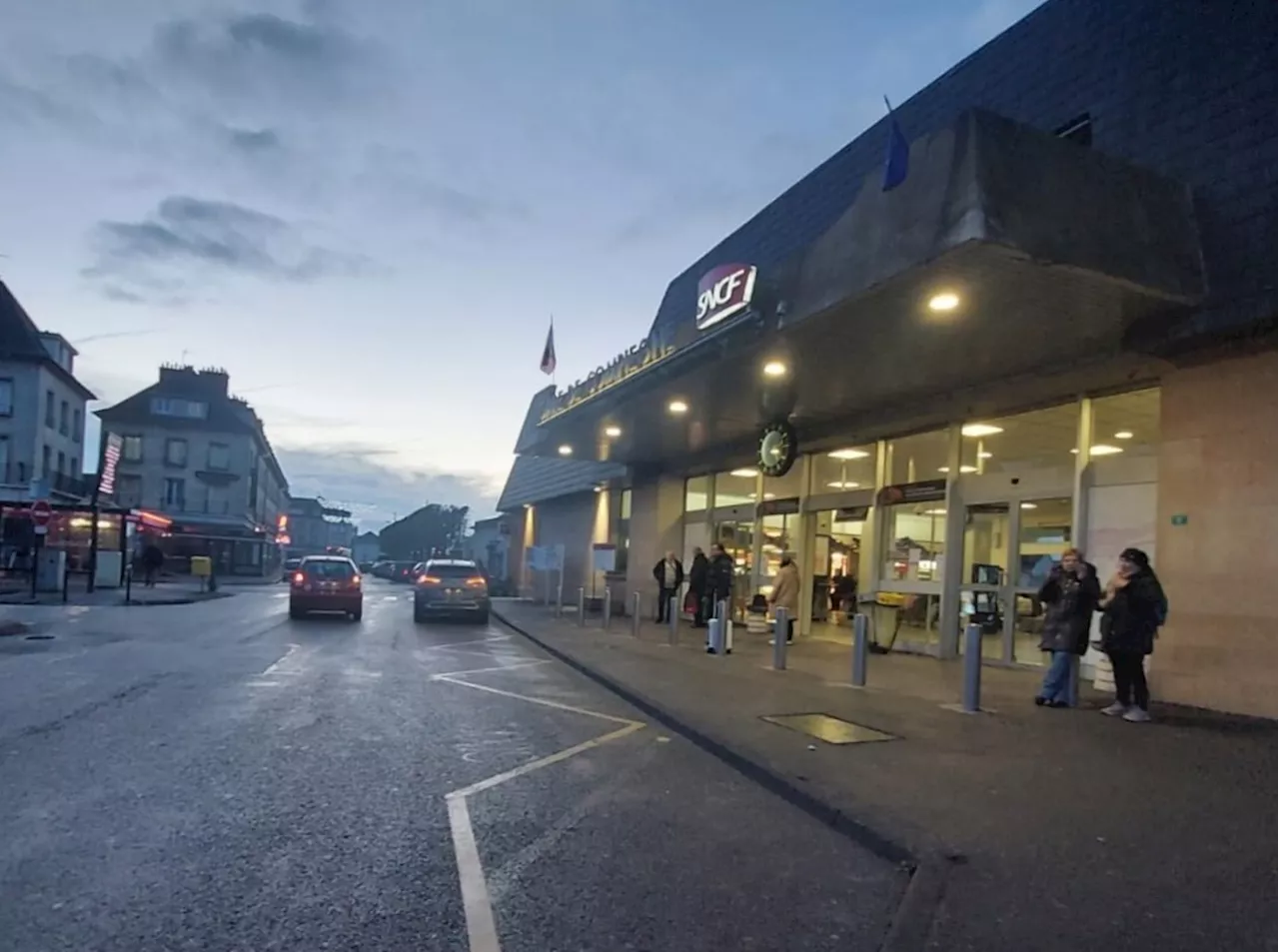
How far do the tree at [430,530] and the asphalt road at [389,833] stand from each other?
338 ft

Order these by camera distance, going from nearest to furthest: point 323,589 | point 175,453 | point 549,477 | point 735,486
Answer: point 323,589 → point 735,486 → point 549,477 → point 175,453

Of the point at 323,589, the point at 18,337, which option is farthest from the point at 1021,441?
the point at 18,337

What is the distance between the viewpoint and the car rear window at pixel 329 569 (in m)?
23.1

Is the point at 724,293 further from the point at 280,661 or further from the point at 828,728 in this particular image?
the point at 280,661

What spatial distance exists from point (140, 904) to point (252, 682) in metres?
7.64

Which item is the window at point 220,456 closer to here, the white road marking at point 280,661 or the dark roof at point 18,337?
the dark roof at point 18,337

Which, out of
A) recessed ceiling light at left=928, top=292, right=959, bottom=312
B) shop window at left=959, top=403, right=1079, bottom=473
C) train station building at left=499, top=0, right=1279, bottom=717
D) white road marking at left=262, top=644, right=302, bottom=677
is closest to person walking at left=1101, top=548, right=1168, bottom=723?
train station building at left=499, top=0, right=1279, bottom=717

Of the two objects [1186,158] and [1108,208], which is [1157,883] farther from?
[1186,158]

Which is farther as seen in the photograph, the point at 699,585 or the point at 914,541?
the point at 699,585

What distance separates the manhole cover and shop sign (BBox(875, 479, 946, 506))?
7.10 meters

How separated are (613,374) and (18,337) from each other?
43393 mm

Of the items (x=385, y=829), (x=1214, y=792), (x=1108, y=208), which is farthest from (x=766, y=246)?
(x=385, y=829)

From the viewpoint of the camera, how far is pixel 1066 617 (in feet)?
33.9

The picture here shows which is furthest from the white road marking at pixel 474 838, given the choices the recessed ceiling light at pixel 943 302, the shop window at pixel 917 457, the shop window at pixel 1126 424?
the shop window at pixel 917 457
